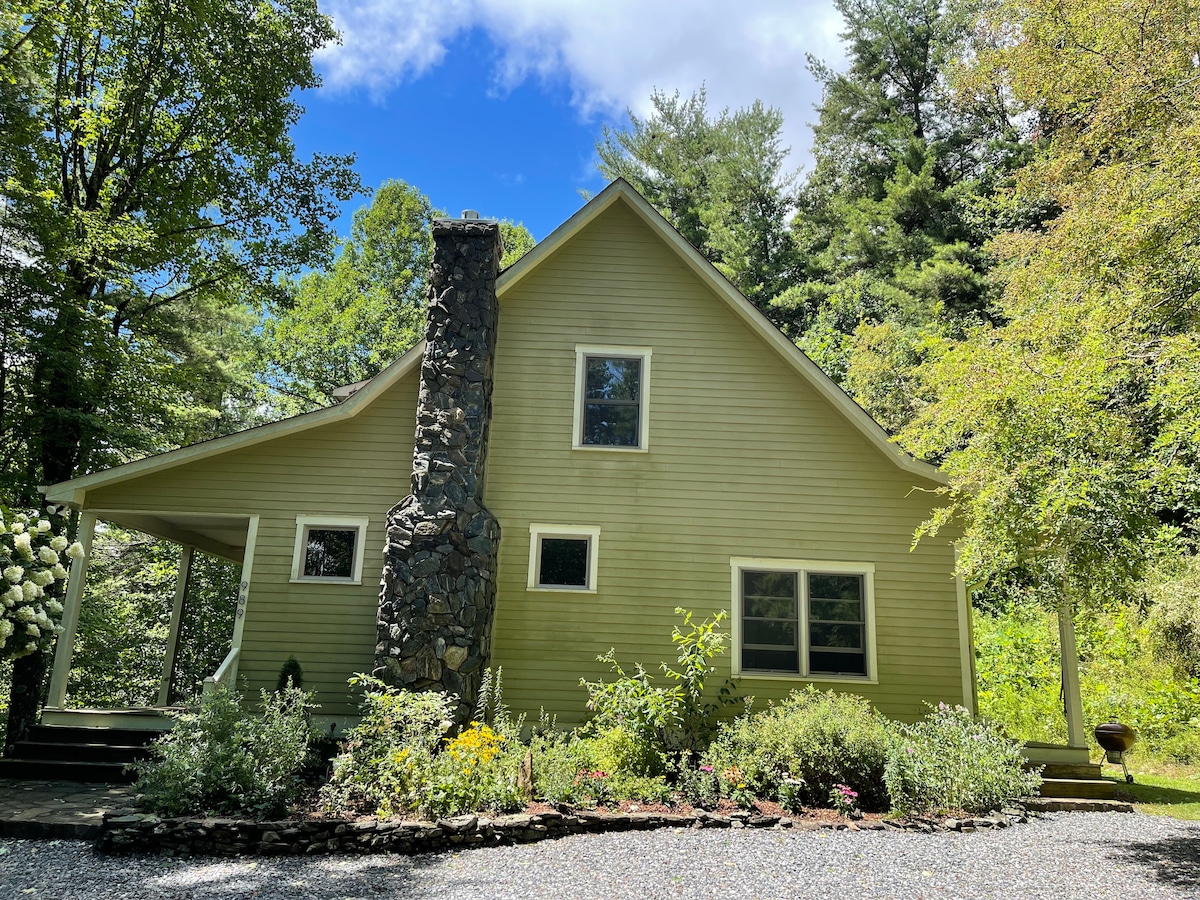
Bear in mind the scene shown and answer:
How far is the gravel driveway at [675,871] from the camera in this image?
5.08 meters

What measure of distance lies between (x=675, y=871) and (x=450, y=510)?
4.81 metres

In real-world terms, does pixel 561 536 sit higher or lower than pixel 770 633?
higher

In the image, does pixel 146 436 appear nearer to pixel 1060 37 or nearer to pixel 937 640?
pixel 937 640

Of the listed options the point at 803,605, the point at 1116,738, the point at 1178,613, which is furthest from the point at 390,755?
the point at 1178,613

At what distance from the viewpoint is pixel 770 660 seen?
9.70m

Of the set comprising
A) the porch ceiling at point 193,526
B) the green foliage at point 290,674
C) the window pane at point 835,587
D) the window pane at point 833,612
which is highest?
the porch ceiling at point 193,526

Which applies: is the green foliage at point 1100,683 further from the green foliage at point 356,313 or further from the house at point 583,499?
the green foliage at point 356,313

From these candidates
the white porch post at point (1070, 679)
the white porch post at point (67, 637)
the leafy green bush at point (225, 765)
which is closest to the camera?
the leafy green bush at point (225, 765)

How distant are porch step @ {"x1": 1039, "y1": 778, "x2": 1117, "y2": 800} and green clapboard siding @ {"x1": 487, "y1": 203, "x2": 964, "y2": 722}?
4.60 feet

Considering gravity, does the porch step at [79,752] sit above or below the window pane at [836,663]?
below

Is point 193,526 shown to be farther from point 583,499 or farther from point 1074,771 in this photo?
point 1074,771

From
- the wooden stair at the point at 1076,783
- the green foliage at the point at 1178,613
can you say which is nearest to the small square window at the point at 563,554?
the wooden stair at the point at 1076,783

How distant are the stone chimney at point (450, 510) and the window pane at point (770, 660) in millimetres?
3344

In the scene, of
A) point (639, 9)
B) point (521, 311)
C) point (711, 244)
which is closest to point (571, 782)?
point (521, 311)
